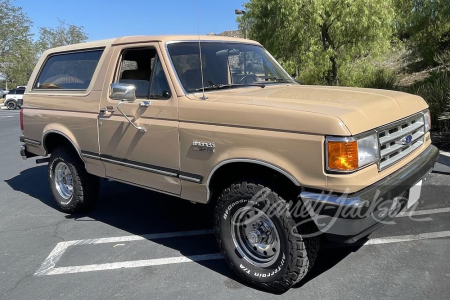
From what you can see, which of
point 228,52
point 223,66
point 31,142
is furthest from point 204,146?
point 31,142

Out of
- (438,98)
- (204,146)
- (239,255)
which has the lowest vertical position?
(239,255)

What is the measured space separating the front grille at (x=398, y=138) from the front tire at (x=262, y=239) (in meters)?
0.82

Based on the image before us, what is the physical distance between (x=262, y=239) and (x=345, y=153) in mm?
1103

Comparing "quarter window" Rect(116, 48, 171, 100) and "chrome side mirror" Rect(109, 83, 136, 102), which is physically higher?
"quarter window" Rect(116, 48, 171, 100)

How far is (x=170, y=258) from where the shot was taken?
4062 mm

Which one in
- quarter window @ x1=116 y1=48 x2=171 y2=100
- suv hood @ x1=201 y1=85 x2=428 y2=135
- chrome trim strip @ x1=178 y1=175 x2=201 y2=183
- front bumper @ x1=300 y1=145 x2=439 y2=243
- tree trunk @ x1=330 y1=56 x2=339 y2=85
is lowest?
front bumper @ x1=300 y1=145 x2=439 y2=243

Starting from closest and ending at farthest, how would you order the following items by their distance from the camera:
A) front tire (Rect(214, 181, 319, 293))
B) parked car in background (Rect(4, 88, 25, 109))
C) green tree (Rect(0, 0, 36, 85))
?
front tire (Rect(214, 181, 319, 293))
parked car in background (Rect(4, 88, 25, 109))
green tree (Rect(0, 0, 36, 85))

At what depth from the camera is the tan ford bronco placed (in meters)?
2.88

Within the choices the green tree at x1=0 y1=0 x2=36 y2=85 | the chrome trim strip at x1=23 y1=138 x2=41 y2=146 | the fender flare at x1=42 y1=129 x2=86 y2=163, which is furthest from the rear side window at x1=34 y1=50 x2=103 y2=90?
the green tree at x1=0 y1=0 x2=36 y2=85

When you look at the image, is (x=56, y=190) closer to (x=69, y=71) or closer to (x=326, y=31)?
(x=69, y=71)

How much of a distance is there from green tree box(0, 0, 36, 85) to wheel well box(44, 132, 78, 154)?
149 feet

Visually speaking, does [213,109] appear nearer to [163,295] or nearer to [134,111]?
[134,111]

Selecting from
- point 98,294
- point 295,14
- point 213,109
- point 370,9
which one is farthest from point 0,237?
point 370,9

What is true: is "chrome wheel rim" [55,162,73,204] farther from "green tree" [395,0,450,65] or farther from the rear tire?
"green tree" [395,0,450,65]
